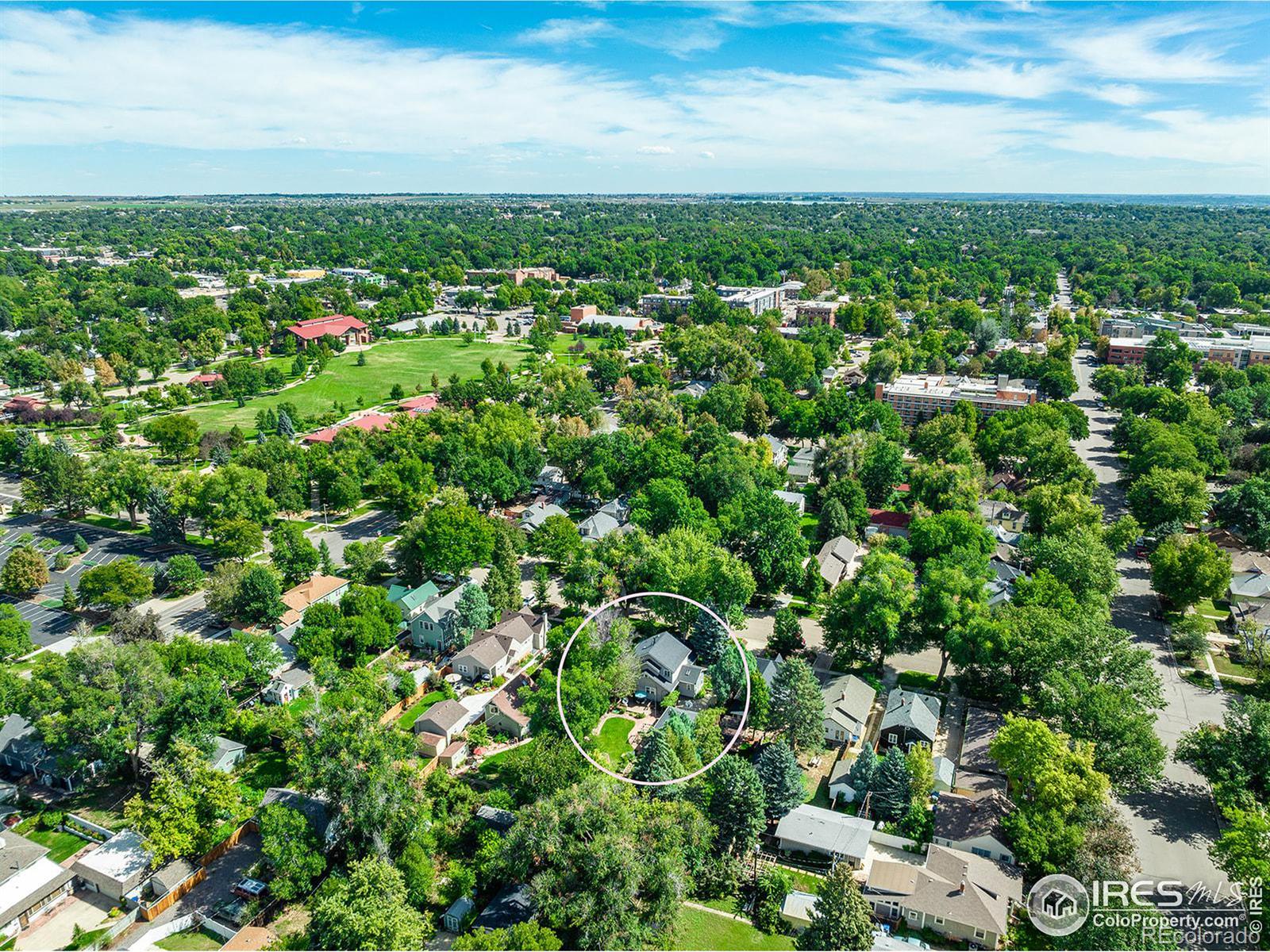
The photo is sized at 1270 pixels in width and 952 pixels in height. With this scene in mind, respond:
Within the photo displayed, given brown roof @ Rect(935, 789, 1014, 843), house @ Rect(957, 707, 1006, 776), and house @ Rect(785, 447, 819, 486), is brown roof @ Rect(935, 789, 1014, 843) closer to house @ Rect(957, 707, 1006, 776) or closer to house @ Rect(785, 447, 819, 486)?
house @ Rect(957, 707, 1006, 776)

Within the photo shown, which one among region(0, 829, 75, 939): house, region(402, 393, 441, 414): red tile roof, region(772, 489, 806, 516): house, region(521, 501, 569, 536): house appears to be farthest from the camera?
region(402, 393, 441, 414): red tile roof

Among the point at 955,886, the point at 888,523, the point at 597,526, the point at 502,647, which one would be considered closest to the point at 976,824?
the point at 955,886

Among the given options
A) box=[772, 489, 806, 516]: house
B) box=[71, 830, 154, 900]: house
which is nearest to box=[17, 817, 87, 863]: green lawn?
box=[71, 830, 154, 900]: house

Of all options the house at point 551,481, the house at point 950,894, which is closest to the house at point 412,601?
the house at point 551,481

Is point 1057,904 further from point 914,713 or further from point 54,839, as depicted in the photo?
point 54,839

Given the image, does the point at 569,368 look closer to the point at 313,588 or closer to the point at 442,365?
the point at 442,365

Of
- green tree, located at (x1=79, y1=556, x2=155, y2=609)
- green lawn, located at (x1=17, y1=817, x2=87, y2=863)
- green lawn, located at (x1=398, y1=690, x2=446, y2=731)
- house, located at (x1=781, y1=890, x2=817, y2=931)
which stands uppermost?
green tree, located at (x1=79, y1=556, x2=155, y2=609)
